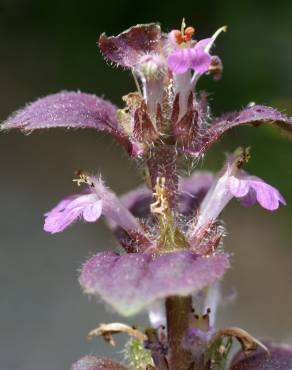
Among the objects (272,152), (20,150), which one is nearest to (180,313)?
(272,152)

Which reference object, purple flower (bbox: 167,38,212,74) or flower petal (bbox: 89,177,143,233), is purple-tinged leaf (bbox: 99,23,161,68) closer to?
purple flower (bbox: 167,38,212,74)

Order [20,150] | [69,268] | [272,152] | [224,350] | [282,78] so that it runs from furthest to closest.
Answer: [20,150] → [282,78] → [69,268] → [272,152] → [224,350]

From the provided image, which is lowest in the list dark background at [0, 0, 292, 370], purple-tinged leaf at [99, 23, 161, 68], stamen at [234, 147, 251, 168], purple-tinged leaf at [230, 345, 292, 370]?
purple-tinged leaf at [230, 345, 292, 370]

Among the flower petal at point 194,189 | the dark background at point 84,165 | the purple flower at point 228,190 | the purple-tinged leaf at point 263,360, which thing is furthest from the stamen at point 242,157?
the dark background at point 84,165

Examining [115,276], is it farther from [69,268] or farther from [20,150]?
[20,150]

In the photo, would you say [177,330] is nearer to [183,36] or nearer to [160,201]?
[160,201]

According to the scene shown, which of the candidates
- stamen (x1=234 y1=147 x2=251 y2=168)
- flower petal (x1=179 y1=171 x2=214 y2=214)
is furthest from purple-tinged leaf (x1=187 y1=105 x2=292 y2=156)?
flower petal (x1=179 y1=171 x2=214 y2=214)

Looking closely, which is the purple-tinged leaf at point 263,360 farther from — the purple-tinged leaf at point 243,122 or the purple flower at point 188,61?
the purple flower at point 188,61
